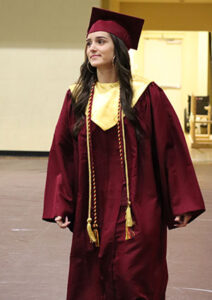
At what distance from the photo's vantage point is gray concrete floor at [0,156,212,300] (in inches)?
143

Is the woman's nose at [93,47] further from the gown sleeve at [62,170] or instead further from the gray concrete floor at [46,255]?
the gray concrete floor at [46,255]

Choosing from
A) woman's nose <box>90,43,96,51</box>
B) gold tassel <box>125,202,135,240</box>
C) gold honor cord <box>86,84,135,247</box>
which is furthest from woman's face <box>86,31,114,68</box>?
gold tassel <box>125,202,135,240</box>

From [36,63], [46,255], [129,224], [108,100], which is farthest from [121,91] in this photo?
[36,63]

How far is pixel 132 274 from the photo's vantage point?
2.41 metres

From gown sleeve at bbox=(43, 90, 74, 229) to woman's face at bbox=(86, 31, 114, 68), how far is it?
19 cm

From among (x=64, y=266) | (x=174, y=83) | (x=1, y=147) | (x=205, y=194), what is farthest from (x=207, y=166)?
(x=174, y=83)

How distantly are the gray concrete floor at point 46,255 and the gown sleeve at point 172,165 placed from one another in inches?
46.6

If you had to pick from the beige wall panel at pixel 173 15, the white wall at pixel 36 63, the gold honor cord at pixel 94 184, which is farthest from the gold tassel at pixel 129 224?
the beige wall panel at pixel 173 15

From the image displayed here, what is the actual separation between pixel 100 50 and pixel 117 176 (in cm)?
51

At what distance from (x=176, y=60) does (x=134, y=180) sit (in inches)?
648

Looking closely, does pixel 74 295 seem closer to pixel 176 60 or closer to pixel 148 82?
pixel 148 82

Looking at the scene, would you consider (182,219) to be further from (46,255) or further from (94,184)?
(46,255)

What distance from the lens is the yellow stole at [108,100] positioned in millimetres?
2453

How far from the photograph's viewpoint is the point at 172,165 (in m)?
2.51
